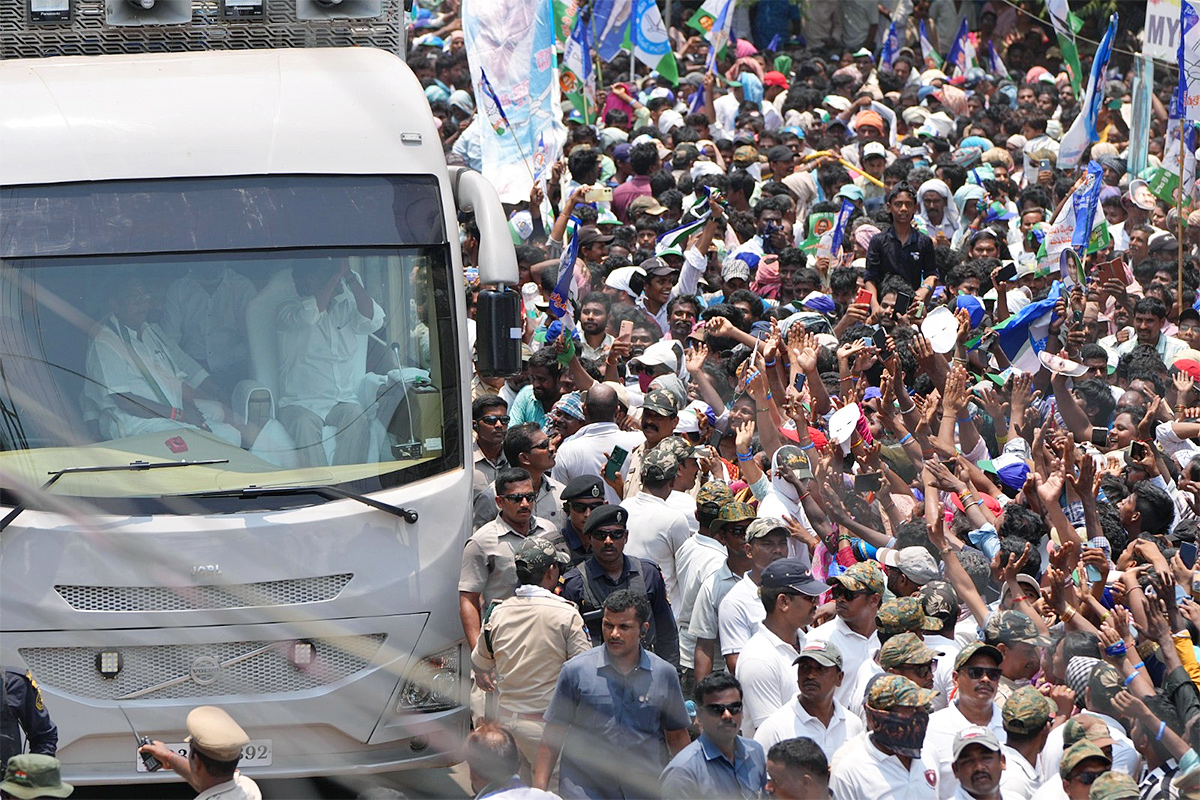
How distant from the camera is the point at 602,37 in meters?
16.8

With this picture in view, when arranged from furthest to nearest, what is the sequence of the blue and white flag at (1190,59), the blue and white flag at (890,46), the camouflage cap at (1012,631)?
the blue and white flag at (890,46)
the blue and white flag at (1190,59)
the camouflage cap at (1012,631)

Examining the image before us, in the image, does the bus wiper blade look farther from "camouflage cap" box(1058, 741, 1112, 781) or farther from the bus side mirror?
"camouflage cap" box(1058, 741, 1112, 781)

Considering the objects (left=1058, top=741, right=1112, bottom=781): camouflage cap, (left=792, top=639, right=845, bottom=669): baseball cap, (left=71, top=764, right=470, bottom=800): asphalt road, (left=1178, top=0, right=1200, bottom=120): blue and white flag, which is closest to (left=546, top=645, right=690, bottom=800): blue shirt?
(left=792, top=639, right=845, bottom=669): baseball cap

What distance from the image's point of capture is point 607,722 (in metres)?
5.75

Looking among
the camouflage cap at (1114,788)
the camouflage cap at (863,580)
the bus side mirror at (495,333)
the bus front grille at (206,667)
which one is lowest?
the bus front grille at (206,667)

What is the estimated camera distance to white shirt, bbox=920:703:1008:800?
5.41m

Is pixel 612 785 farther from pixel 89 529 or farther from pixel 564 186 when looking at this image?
pixel 564 186

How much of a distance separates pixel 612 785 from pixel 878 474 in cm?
254

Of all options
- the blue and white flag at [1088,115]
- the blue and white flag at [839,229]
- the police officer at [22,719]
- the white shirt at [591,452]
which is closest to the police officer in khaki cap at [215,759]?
the police officer at [22,719]

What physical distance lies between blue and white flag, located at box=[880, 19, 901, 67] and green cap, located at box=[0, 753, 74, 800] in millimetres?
17801

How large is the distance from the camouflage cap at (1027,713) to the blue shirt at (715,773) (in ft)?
2.61

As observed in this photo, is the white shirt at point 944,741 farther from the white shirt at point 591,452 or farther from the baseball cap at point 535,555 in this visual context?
the white shirt at point 591,452

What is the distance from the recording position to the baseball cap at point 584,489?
23.1 feet

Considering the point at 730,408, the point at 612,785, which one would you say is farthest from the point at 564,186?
Result: the point at 612,785
